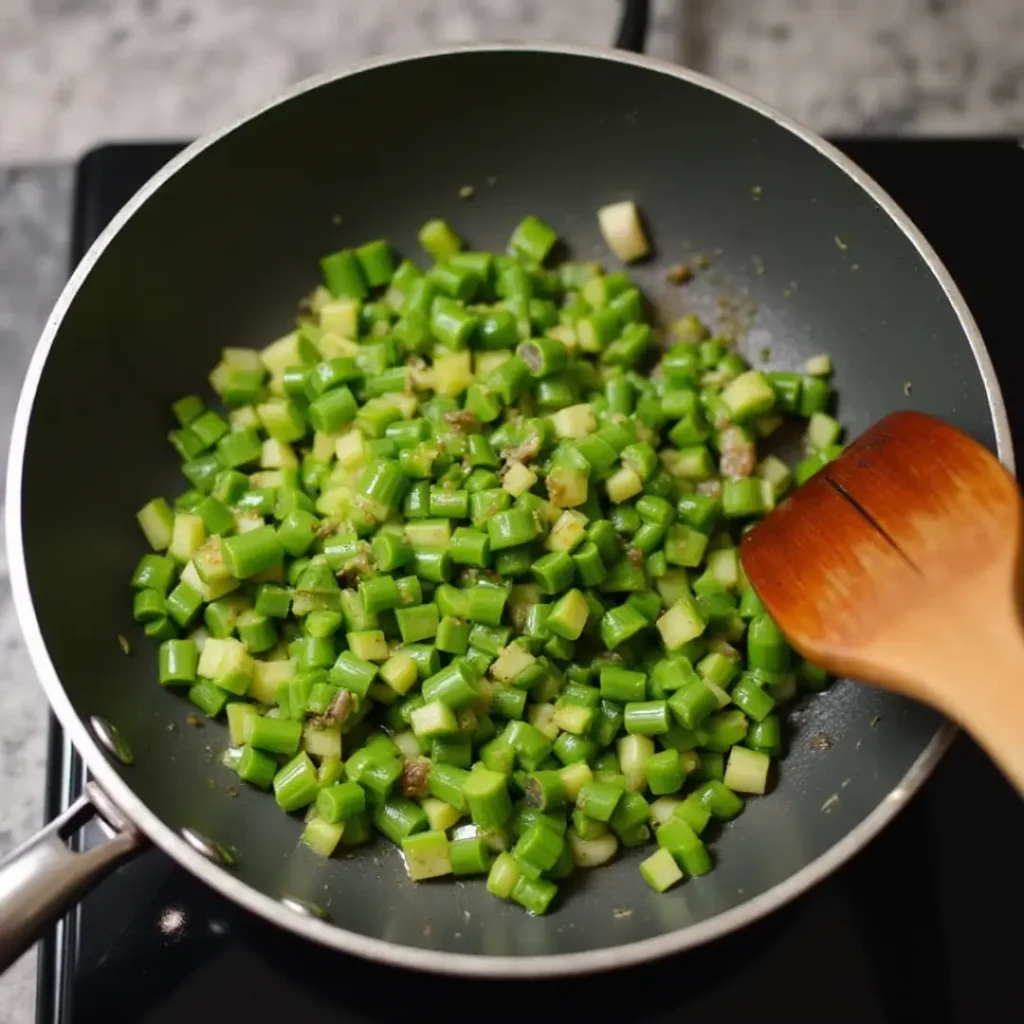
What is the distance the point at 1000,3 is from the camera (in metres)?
1.88

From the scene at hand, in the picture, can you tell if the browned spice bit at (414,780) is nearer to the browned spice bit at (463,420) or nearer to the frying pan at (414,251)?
the frying pan at (414,251)

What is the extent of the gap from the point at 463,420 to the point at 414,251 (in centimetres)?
36

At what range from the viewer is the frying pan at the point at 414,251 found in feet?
3.87

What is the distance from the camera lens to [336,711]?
1.30 metres

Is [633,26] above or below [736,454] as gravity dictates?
above

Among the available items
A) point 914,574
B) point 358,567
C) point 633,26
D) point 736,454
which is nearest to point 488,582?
point 358,567

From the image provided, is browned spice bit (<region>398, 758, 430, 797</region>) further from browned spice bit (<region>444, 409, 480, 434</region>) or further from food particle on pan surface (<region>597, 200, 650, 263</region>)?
food particle on pan surface (<region>597, 200, 650, 263</region>)

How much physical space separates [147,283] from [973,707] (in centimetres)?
113

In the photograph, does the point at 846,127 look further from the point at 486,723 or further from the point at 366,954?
the point at 366,954

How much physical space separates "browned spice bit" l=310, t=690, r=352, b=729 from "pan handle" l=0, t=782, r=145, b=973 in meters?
0.28

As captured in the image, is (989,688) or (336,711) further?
(336,711)

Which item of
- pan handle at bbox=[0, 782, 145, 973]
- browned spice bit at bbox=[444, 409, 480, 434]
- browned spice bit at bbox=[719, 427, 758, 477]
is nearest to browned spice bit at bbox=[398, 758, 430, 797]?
pan handle at bbox=[0, 782, 145, 973]

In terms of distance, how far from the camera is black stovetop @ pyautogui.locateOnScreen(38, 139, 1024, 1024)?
4.08ft

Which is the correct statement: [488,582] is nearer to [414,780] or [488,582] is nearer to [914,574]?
[414,780]
